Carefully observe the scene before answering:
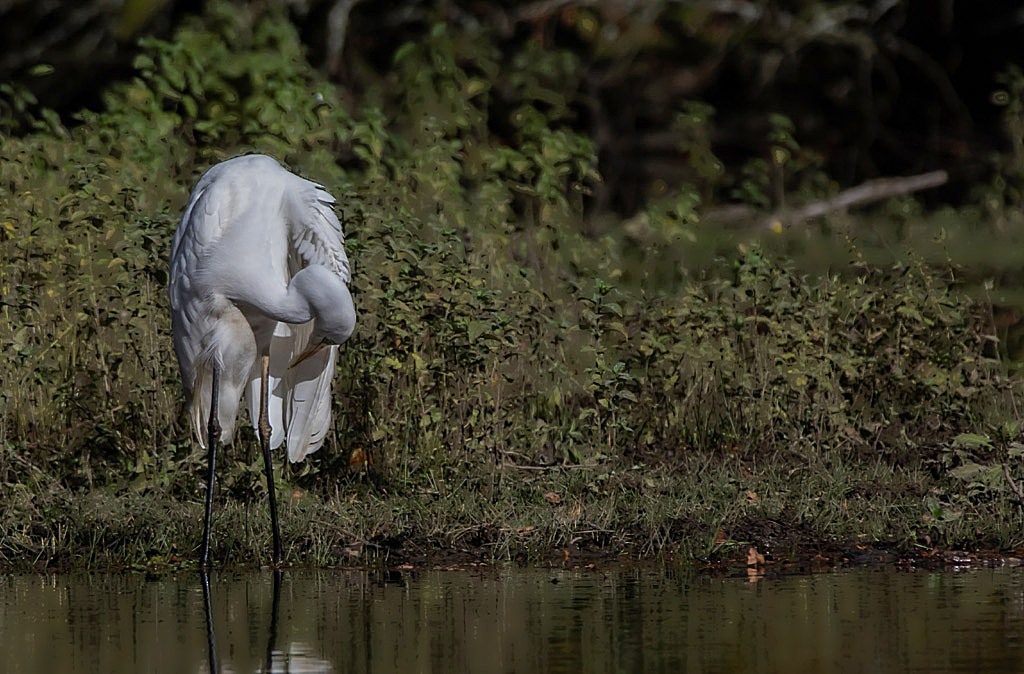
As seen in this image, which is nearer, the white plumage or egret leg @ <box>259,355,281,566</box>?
egret leg @ <box>259,355,281,566</box>

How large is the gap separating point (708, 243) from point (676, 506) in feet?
17.9

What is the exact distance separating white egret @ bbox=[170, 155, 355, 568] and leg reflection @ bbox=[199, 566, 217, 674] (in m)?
0.17

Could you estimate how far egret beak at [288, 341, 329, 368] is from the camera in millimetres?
7614

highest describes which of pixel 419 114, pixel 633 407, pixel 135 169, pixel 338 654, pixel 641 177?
pixel 641 177

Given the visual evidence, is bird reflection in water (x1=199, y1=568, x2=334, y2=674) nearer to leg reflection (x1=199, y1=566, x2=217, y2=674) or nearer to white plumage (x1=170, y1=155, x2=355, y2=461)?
leg reflection (x1=199, y1=566, x2=217, y2=674)

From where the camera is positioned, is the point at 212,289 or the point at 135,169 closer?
the point at 212,289

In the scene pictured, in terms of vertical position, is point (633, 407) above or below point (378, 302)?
below

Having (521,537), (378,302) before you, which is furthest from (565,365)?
(521,537)

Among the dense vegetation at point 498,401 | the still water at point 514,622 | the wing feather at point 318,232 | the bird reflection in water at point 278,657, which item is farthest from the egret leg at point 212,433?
the bird reflection in water at point 278,657

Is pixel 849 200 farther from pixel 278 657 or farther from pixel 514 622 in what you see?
pixel 278 657

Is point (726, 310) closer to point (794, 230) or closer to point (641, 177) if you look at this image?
point (794, 230)

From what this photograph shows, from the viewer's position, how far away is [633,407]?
8.97 metres

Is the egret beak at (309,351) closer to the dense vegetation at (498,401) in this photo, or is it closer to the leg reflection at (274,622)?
the dense vegetation at (498,401)

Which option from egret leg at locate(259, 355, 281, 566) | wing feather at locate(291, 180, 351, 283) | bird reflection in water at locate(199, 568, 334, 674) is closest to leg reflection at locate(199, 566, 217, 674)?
bird reflection in water at locate(199, 568, 334, 674)
